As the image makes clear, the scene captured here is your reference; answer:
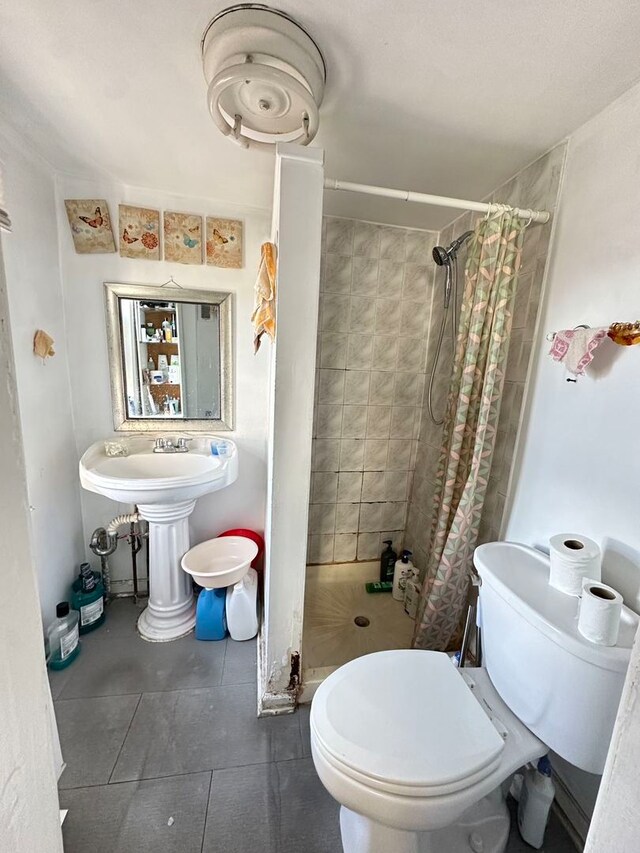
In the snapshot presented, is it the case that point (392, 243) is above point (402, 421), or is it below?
above

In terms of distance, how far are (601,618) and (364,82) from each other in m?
1.51

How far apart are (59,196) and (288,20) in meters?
1.34

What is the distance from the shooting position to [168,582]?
1.73m

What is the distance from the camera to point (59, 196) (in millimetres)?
1556

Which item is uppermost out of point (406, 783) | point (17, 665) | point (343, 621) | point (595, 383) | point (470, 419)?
point (595, 383)

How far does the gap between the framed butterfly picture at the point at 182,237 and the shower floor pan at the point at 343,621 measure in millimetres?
1894

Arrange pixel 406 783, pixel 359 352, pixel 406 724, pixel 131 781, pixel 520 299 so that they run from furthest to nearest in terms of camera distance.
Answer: pixel 359 352 < pixel 520 299 < pixel 131 781 < pixel 406 724 < pixel 406 783

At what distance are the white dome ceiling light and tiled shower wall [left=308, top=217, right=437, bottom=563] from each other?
85cm

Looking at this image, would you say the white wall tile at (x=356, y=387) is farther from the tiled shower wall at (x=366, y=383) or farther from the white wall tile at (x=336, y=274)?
the white wall tile at (x=336, y=274)

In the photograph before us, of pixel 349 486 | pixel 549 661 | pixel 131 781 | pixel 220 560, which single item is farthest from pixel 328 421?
pixel 131 781

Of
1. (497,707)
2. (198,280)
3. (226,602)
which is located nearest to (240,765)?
(226,602)

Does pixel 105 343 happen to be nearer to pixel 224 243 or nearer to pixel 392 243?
pixel 224 243

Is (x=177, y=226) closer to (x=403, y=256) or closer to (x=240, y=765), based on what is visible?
(x=403, y=256)

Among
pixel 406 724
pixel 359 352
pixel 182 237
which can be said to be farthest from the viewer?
pixel 359 352
